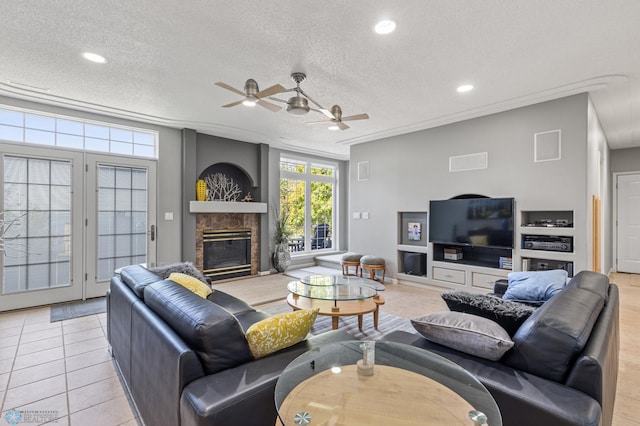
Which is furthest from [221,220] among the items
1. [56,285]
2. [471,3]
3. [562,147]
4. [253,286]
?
[562,147]

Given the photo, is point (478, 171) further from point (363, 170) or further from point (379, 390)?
point (379, 390)

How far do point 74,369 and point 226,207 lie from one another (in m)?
3.49

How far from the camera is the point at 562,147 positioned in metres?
3.78

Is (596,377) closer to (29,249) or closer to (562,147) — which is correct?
(562,147)

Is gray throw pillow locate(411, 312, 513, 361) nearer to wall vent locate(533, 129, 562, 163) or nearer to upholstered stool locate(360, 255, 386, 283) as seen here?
wall vent locate(533, 129, 562, 163)

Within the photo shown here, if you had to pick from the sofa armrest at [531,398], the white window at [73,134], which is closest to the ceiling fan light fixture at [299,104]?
the sofa armrest at [531,398]

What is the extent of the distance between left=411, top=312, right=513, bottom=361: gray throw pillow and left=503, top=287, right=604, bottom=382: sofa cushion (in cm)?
6

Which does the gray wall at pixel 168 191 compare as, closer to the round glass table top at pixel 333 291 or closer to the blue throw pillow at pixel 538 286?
the round glass table top at pixel 333 291

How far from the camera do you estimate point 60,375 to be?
240cm

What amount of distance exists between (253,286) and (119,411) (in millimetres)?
3316

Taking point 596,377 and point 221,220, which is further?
point 221,220

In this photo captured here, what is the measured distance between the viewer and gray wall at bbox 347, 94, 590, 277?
3.69 metres

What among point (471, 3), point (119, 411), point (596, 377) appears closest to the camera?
point (596, 377)

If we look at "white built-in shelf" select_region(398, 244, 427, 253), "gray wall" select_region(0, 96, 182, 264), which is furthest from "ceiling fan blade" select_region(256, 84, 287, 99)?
"white built-in shelf" select_region(398, 244, 427, 253)
